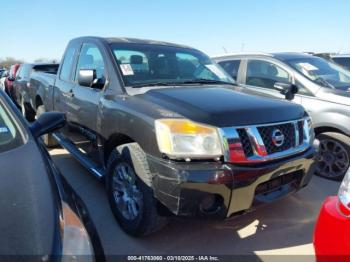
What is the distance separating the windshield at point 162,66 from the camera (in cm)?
339

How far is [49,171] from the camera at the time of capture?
1851 millimetres

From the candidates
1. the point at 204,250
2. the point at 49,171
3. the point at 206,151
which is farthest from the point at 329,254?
the point at 49,171

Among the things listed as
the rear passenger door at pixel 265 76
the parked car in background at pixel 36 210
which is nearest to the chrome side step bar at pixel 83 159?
the parked car in background at pixel 36 210

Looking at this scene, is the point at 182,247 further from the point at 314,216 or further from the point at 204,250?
the point at 314,216

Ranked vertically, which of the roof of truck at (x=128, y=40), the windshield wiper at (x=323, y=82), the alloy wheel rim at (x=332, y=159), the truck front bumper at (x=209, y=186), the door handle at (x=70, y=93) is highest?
the roof of truck at (x=128, y=40)

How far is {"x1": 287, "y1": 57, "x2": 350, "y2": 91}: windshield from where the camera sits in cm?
464

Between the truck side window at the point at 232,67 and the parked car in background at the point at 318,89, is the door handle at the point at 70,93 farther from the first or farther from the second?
the truck side window at the point at 232,67

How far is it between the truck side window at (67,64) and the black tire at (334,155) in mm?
3489

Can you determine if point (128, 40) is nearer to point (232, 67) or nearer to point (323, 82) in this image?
point (232, 67)

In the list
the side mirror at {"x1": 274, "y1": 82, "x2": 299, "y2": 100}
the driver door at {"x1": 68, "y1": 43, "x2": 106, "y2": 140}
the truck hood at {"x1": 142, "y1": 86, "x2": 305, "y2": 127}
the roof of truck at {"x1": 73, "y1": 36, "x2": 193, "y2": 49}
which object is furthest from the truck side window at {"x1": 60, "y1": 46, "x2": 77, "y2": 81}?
the side mirror at {"x1": 274, "y1": 82, "x2": 299, "y2": 100}

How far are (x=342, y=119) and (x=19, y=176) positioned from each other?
3790mm

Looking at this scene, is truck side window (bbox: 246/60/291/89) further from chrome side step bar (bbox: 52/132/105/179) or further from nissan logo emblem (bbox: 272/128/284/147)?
chrome side step bar (bbox: 52/132/105/179)

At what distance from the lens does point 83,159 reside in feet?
12.7

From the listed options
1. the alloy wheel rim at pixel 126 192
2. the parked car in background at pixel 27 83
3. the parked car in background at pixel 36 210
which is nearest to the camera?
the parked car in background at pixel 36 210
